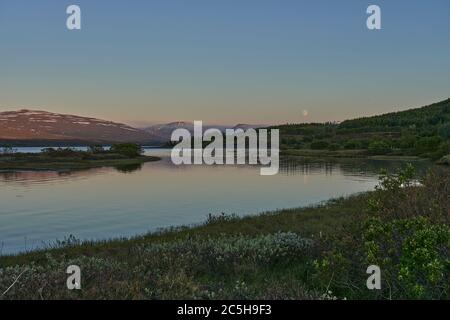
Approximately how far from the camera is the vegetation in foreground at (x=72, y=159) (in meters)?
89.1

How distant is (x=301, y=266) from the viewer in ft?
34.1

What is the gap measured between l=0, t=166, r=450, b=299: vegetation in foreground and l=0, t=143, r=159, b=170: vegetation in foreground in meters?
81.7

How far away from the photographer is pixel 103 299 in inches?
251

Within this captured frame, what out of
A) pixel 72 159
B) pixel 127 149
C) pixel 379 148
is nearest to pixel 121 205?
pixel 72 159

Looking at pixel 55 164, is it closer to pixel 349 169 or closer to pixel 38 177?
pixel 38 177

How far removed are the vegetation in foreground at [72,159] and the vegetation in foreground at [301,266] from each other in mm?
81663

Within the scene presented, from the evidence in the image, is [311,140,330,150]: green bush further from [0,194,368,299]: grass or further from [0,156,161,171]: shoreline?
[0,194,368,299]: grass

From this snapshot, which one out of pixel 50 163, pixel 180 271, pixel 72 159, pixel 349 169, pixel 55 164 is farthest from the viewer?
pixel 72 159

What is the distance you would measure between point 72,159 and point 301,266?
9678 centimetres

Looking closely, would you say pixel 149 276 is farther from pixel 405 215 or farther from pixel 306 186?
pixel 306 186

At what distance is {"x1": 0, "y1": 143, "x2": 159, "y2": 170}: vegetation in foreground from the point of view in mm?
89125

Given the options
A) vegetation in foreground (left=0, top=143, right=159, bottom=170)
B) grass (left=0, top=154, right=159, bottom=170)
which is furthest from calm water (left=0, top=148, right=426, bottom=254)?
vegetation in foreground (left=0, top=143, right=159, bottom=170)
